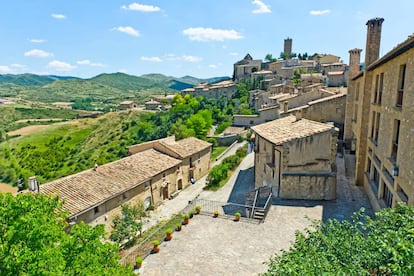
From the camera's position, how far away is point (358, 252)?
6176mm

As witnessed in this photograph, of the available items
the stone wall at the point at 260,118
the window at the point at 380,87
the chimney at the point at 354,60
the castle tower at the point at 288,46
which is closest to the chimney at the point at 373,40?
the window at the point at 380,87

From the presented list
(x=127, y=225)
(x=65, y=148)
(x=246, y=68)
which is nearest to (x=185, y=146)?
(x=127, y=225)

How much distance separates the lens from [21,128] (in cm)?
11475

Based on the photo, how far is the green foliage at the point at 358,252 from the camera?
15.7ft

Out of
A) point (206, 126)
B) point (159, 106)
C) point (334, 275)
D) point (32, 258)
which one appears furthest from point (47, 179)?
point (334, 275)

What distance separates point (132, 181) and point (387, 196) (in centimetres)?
1879

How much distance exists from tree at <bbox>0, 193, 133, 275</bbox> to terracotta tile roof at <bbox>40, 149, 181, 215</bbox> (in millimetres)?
11835

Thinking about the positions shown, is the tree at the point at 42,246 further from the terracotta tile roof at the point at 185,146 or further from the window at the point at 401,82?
the terracotta tile roof at the point at 185,146

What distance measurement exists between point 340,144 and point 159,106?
87.2m

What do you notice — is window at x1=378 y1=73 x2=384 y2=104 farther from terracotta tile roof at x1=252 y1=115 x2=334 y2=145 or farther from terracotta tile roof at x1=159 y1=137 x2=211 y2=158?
terracotta tile roof at x1=159 y1=137 x2=211 y2=158

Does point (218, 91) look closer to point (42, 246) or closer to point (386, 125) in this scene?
point (386, 125)

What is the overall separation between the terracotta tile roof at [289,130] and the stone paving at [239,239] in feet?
14.1

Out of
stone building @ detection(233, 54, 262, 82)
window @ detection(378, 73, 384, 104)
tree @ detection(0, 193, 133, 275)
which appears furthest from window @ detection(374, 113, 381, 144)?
stone building @ detection(233, 54, 262, 82)

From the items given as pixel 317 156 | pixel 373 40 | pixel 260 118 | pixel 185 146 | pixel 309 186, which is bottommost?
pixel 185 146
